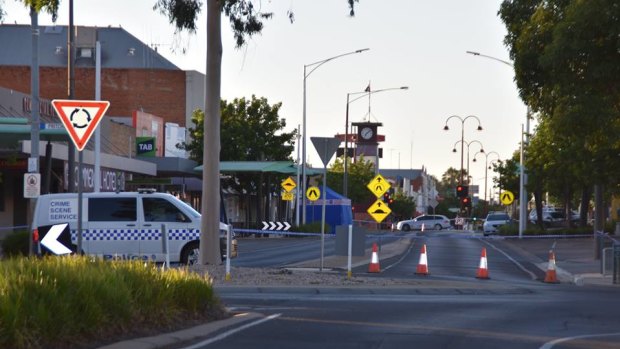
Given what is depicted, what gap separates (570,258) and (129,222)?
66.9 ft

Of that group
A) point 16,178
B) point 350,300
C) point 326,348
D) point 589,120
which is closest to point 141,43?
point 16,178

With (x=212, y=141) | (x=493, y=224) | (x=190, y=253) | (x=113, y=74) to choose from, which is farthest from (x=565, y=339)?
(x=113, y=74)

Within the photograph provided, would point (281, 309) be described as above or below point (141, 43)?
below

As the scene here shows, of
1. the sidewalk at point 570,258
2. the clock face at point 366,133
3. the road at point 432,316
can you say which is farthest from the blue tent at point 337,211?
the clock face at point 366,133

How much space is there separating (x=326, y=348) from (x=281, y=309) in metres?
4.85

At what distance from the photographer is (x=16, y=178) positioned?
50.6 meters

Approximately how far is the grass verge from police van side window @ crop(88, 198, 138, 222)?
1186 cm

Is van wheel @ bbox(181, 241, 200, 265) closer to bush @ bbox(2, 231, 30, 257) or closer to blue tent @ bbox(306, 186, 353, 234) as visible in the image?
bush @ bbox(2, 231, 30, 257)

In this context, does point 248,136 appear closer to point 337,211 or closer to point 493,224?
point 337,211

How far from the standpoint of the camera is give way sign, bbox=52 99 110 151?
15.4 m

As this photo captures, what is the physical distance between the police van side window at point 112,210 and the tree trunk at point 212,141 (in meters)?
3.51

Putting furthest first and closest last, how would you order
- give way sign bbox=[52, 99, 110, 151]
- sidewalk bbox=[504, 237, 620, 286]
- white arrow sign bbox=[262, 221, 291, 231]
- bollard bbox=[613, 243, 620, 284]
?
white arrow sign bbox=[262, 221, 291, 231], sidewalk bbox=[504, 237, 620, 286], bollard bbox=[613, 243, 620, 284], give way sign bbox=[52, 99, 110, 151]

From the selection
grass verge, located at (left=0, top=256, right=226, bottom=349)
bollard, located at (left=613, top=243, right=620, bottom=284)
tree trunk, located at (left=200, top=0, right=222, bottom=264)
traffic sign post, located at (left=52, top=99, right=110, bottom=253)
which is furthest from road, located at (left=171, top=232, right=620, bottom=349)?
traffic sign post, located at (left=52, top=99, right=110, bottom=253)

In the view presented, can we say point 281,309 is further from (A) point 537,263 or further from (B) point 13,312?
(A) point 537,263
